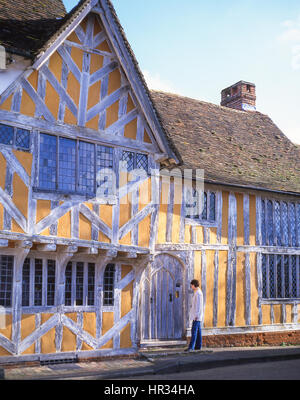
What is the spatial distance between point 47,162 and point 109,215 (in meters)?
1.86

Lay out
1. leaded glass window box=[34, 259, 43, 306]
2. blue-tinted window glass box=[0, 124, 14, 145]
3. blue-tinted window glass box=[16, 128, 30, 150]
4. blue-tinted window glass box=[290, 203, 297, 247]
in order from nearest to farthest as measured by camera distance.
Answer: blue-tinted window glass box=[0, 124, 14, 145], blue-tinted window glass box=[16, 128, 30, 150], leaded glass window box=[34, 259, 43, 306], blue-tinted window glass box=[290, 203, 297, 247]

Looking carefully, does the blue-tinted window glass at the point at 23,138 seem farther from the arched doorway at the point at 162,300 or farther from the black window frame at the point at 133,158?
the arched doorway at the point at 162,300

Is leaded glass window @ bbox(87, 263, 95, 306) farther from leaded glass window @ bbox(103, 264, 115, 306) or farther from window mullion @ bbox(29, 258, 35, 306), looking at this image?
window mullion @ bbox(29, 258, 35, 306)

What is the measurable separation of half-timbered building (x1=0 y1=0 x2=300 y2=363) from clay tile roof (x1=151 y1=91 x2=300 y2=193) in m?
0.13

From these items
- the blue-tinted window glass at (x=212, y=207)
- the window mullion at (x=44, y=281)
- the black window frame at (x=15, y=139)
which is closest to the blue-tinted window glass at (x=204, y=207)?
the blue-tinted window glass at (x=212, y=207)

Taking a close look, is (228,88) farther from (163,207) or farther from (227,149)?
(163,207)

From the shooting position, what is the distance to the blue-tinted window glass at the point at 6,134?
399 inches

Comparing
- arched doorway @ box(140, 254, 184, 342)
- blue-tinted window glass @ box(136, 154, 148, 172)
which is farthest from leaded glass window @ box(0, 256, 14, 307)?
blue-tinted window glass @ box(136, 154, 148, 172)

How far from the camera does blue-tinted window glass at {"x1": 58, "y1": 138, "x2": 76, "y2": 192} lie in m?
11.0

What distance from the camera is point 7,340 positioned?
10.1m

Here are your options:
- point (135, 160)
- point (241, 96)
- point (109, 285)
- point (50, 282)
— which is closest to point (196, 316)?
point (109, 285)

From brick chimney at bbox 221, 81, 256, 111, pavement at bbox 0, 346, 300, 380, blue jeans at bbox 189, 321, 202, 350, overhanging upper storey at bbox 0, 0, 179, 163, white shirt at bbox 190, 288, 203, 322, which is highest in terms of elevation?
brick chimney at bbox 221, 81, 256, 111
